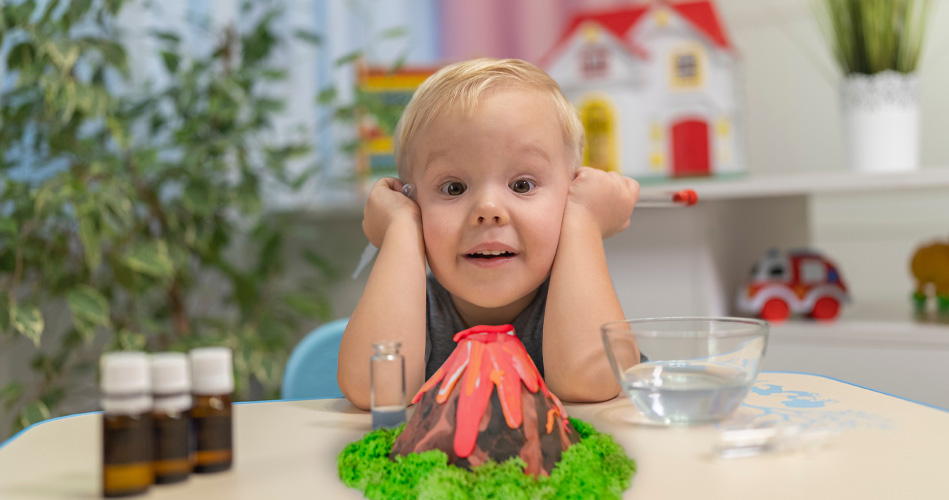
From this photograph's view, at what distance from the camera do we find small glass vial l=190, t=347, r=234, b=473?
1.44 feet

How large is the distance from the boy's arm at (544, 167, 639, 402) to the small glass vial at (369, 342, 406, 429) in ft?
0.53

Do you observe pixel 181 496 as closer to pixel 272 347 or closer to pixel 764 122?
pixel 272 347

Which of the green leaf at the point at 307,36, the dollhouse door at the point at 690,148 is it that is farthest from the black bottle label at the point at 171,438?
the green leaf at the point at 307,36

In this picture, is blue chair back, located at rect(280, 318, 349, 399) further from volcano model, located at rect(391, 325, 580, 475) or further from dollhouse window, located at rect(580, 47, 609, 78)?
dollhouse window, located at rect(580, 47, 609, 78)

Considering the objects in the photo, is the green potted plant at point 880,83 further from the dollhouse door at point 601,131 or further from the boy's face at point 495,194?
the boy's face at point 495,194

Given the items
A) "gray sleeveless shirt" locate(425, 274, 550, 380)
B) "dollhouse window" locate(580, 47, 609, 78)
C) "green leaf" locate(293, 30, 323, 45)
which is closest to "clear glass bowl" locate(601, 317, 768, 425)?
"gray sleeveless shirt" locate(425, 274, 550, 380)

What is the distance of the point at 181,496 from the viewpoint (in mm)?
424

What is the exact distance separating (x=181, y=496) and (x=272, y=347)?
135cm

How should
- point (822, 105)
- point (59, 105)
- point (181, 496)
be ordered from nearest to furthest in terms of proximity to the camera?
1. point (181, 496)
2. point (59, 105)
3. point (822, 105)

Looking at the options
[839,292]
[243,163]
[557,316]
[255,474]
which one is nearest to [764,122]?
[839,292]

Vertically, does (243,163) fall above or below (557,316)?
above

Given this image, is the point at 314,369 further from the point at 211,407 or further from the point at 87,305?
the point at 211,407

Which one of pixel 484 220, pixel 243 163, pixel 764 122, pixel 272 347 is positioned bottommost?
pixel 272 347

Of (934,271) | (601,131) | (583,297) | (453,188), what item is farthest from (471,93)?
(934,271)
